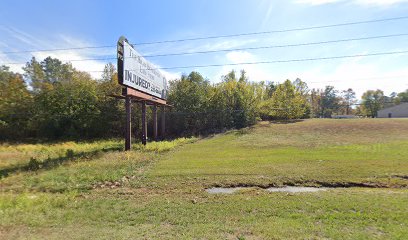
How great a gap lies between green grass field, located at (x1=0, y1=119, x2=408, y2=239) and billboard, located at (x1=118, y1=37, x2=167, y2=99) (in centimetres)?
506

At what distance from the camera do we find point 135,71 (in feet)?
52.6

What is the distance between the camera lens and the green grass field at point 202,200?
4723 mm

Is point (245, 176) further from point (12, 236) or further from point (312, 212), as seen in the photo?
point (12, 236)

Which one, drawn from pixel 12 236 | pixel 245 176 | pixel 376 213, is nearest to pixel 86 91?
pixel 245 176

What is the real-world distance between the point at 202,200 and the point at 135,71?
11417mm

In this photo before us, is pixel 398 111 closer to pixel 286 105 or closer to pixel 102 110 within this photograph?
pixel 286 105

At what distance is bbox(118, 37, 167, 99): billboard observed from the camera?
14227mm

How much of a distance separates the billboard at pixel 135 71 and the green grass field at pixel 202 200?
5061 mm

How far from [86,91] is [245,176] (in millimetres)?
26335

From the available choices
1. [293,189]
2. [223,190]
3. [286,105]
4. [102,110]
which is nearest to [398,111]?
[286,105]

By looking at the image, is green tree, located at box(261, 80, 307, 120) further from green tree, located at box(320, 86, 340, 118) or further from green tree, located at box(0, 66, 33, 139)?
green tree, located at box(320, 86, 340, 118)

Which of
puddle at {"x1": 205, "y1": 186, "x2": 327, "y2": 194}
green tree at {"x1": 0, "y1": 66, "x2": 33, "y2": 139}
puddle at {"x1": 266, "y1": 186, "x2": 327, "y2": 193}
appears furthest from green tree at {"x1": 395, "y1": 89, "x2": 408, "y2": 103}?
green tree at {"x1": 0, "y1": 66, "x2": 33, "y2": 139}

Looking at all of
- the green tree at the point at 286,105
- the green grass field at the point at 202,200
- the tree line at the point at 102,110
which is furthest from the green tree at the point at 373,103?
the green grass field at the point at 202,200

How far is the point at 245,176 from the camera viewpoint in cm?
955
